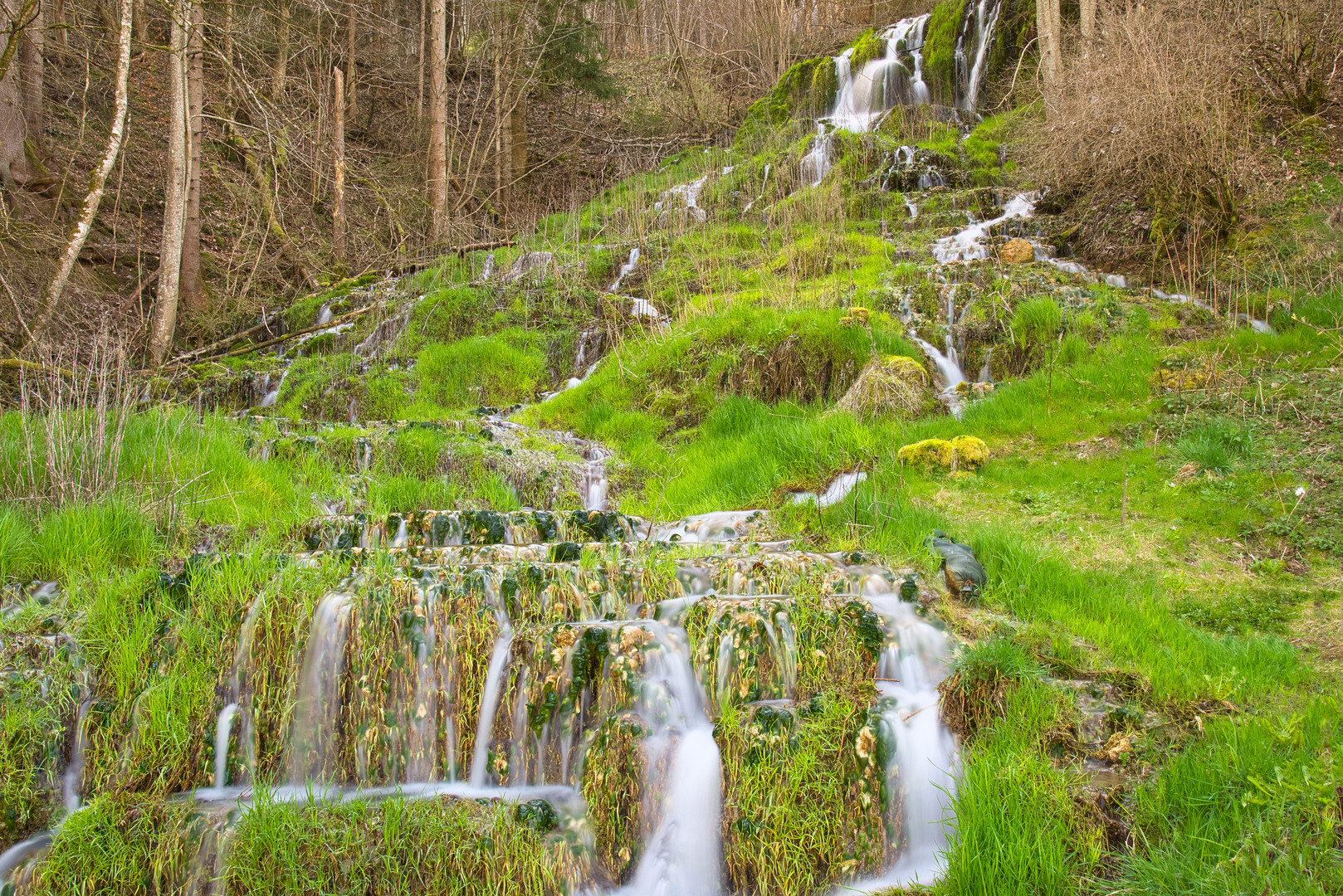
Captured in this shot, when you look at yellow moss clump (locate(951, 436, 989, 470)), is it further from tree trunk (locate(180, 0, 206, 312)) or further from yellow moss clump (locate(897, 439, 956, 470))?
tree trunk (locate(180, 0, 206, 312))

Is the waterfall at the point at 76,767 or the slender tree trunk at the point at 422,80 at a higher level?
the slender tree trunk at the point at 422,80

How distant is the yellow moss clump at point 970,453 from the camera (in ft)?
18.4

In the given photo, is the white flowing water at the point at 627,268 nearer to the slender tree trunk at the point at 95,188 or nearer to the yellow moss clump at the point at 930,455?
the slender tree trunk at the point at 95,188

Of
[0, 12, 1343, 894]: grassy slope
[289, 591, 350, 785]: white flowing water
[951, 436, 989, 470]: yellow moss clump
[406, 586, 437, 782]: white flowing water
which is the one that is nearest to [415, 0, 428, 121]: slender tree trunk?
[0, 12, 1343, 894]: grassy slope

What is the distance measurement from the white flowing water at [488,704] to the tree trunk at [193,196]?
8806 mm

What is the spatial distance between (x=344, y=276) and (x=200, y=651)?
11030 mm

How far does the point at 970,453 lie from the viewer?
5609 millimetres

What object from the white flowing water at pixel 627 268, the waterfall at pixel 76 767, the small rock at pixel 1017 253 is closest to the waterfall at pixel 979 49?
the small rock at pixel 1017 253

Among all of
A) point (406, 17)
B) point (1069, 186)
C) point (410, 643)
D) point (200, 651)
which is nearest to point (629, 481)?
point (410, 643)

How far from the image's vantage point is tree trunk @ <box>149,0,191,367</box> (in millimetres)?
8492

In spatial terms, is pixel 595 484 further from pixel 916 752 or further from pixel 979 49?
pixel 979 49

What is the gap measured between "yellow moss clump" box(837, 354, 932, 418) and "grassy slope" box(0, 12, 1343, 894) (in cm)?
24

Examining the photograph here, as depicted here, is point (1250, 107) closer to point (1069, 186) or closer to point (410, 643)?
point (1069, 186)

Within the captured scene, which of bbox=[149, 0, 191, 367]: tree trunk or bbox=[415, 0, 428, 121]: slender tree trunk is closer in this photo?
bbox=[149, 0, 191, 367]: tree trunk
